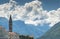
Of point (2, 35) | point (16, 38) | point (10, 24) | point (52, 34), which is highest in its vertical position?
point (52, 34)

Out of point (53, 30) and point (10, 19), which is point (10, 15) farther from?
point (53, 30)

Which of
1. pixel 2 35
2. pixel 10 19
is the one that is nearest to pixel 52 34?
pixel 10 19

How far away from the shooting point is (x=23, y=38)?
116 feet

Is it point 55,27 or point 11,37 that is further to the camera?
point 55,27

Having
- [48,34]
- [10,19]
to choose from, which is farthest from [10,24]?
[48,34]

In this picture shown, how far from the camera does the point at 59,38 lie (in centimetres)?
7088

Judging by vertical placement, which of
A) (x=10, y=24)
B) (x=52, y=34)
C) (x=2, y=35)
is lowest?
(x=2, y=35)

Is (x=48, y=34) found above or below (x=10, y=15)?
above

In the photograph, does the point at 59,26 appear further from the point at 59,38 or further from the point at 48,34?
the point at 59,38

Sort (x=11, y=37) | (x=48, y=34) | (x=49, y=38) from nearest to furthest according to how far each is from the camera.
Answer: (x=11, y=37)
(x=49, y=38)
(x=48, y=34)

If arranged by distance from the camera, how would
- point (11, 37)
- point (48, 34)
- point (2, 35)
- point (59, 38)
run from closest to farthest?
point (2, 35)
point (11, 37)
point (59, 38)
point (48, 34)

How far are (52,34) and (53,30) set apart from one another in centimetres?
411

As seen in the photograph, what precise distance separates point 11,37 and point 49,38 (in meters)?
50.2

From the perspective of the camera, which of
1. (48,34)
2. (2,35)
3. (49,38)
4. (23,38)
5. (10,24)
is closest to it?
(2,35)
